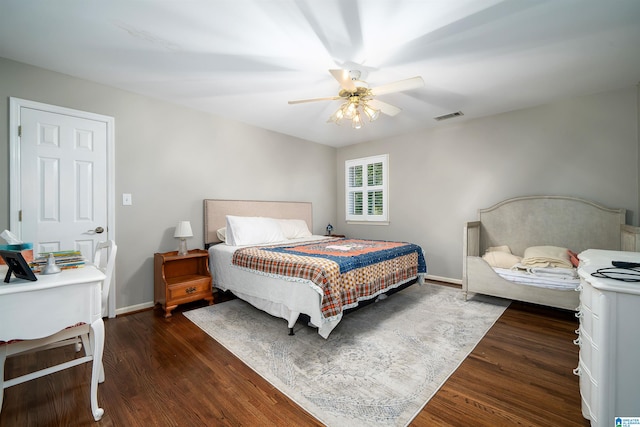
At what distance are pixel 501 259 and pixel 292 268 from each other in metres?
2.65

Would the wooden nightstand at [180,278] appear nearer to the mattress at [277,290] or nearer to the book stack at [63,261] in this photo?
the mattress at [277,290]

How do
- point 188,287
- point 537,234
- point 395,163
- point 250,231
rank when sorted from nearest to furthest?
point 188,287
point 537,234
point 250,231
point 395,163

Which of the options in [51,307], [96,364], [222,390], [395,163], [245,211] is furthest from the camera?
[395,163]

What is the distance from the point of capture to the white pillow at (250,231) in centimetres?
351

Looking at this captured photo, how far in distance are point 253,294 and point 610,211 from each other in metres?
4.00

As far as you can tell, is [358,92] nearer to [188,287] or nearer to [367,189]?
[188,287]

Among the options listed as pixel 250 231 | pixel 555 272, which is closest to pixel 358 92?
pixel 250 231

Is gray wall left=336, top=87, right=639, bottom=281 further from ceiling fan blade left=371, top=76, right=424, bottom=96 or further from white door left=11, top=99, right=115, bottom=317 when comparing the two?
white door left=11, top=99, right=115, bottom=317

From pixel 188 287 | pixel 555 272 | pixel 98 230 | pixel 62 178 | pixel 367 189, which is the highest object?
pixel 367 189

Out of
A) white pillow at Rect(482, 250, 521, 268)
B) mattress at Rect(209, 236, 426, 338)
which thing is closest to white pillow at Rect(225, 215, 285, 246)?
mattress at Rect(209, 236, 426, 338)

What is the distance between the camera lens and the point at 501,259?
3.33 metres

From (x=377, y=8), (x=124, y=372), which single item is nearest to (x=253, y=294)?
(x=124, y=372)

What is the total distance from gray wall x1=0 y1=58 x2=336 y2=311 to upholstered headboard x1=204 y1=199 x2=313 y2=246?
108 millimetres

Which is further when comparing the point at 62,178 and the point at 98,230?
the point at 98,230
